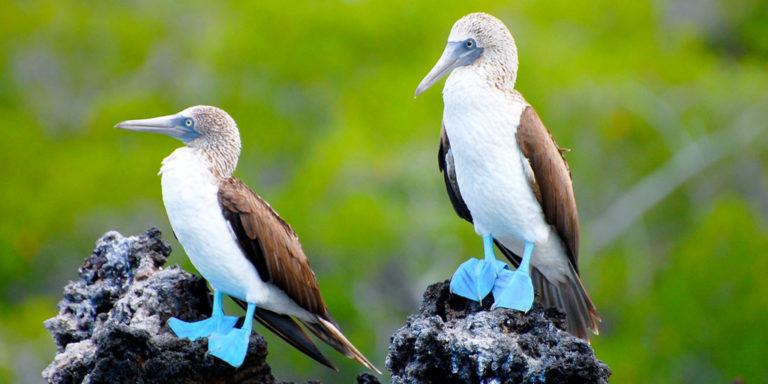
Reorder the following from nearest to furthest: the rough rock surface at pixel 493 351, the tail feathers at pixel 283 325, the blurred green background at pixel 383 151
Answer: the rough rock surface at pixel 493 351
the tail feathers at pixel 283 325
the blurred green background at pixel 383 151

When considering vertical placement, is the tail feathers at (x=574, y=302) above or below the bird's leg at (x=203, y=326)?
above

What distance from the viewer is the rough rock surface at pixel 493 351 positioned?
3879mm

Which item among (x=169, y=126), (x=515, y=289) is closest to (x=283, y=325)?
(x=169, y=126)

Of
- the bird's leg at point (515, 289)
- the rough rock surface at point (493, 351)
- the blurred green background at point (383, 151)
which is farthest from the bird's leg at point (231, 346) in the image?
the blurred green background at point (383, 151)

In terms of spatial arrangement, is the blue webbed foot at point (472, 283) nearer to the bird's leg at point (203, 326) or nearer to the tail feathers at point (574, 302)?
the tail feathers at point (574, 302)

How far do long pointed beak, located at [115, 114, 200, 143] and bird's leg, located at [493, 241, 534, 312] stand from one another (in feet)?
5.58

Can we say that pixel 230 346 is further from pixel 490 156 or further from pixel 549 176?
pixel 549 176

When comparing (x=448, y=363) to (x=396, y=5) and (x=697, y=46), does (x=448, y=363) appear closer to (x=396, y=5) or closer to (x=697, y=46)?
(x=396, y=5)

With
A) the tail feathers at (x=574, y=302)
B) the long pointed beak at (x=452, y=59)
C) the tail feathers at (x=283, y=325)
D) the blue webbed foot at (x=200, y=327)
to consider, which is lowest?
the blue webbed foot at (x=200, y=327)

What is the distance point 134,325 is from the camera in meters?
4.67

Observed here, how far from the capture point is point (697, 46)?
1831 centimetres

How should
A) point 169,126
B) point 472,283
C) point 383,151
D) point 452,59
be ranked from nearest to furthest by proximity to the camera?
point 472,283
point 452,59
point 169,126
point 383,151

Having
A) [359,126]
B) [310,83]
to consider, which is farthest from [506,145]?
[310,83]

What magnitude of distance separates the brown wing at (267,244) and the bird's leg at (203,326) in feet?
0.91
